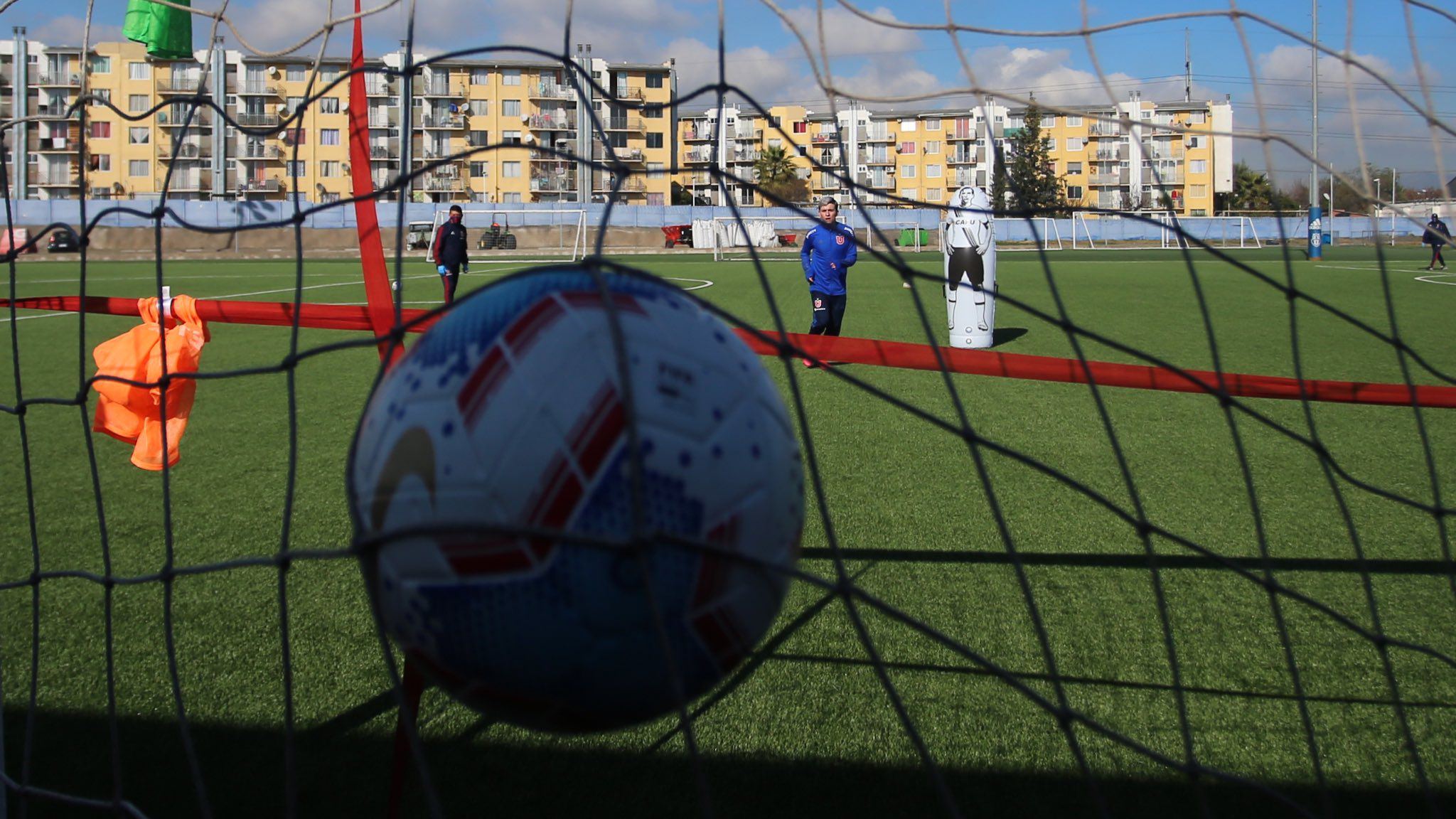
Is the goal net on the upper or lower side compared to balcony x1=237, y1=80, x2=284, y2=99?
lower

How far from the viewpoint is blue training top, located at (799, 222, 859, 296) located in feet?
39.6

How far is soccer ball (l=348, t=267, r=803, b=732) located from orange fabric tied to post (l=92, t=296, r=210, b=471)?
112 inches

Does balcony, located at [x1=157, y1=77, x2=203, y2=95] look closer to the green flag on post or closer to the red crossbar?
the green flag on post

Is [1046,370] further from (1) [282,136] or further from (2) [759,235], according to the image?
(1) [282,136]

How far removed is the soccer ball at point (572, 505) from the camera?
4.44 ft

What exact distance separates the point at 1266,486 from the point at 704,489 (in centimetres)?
561

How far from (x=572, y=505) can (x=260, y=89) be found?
60955 mm

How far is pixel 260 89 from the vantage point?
181 ft

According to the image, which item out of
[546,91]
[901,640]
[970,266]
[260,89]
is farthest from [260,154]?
[901,640]

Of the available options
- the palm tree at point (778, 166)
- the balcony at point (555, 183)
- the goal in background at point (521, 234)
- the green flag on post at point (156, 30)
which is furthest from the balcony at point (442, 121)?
the green flag on post at point (156, 30)

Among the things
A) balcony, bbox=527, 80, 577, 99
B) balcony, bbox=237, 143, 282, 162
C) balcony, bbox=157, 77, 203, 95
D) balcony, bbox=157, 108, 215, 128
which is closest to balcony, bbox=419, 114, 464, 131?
balcony, bbox=527, 80, 577, 99

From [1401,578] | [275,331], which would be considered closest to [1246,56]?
[1401,578]

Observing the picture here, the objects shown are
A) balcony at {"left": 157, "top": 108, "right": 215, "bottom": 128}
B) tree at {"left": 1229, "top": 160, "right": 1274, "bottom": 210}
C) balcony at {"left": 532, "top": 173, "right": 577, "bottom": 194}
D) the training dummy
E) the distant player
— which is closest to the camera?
balcony at {"left": 157, "top": 108, "right": 215, "bottom": 128}

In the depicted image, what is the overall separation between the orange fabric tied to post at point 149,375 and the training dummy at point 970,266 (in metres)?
9.07
